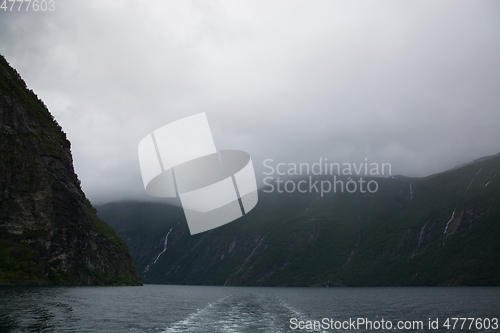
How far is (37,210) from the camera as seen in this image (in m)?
104

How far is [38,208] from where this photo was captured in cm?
10444

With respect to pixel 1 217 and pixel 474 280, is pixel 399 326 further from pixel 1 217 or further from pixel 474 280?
pixel 474 280

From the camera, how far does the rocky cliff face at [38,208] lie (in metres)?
94.4

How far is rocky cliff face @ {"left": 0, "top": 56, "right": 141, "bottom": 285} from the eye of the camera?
94.4 metres

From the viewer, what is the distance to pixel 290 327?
39.1 meters

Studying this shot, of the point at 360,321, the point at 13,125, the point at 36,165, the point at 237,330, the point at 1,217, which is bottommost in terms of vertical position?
the point at 360,321

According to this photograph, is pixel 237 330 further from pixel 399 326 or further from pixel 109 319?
pixel 399 326

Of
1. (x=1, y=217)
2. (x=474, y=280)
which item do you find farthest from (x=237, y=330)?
(x=474, y=280)

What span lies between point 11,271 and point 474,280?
23798 centimetres

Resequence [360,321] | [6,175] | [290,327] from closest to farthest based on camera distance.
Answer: [290,327] → [360,321] → [6,175]

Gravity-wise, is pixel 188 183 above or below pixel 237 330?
above

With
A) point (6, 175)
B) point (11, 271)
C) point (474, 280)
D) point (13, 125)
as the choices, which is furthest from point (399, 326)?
point (474, 280)

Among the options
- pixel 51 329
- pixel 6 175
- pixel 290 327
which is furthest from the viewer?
pixel 6 175

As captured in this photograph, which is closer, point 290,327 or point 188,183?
point 290,327
